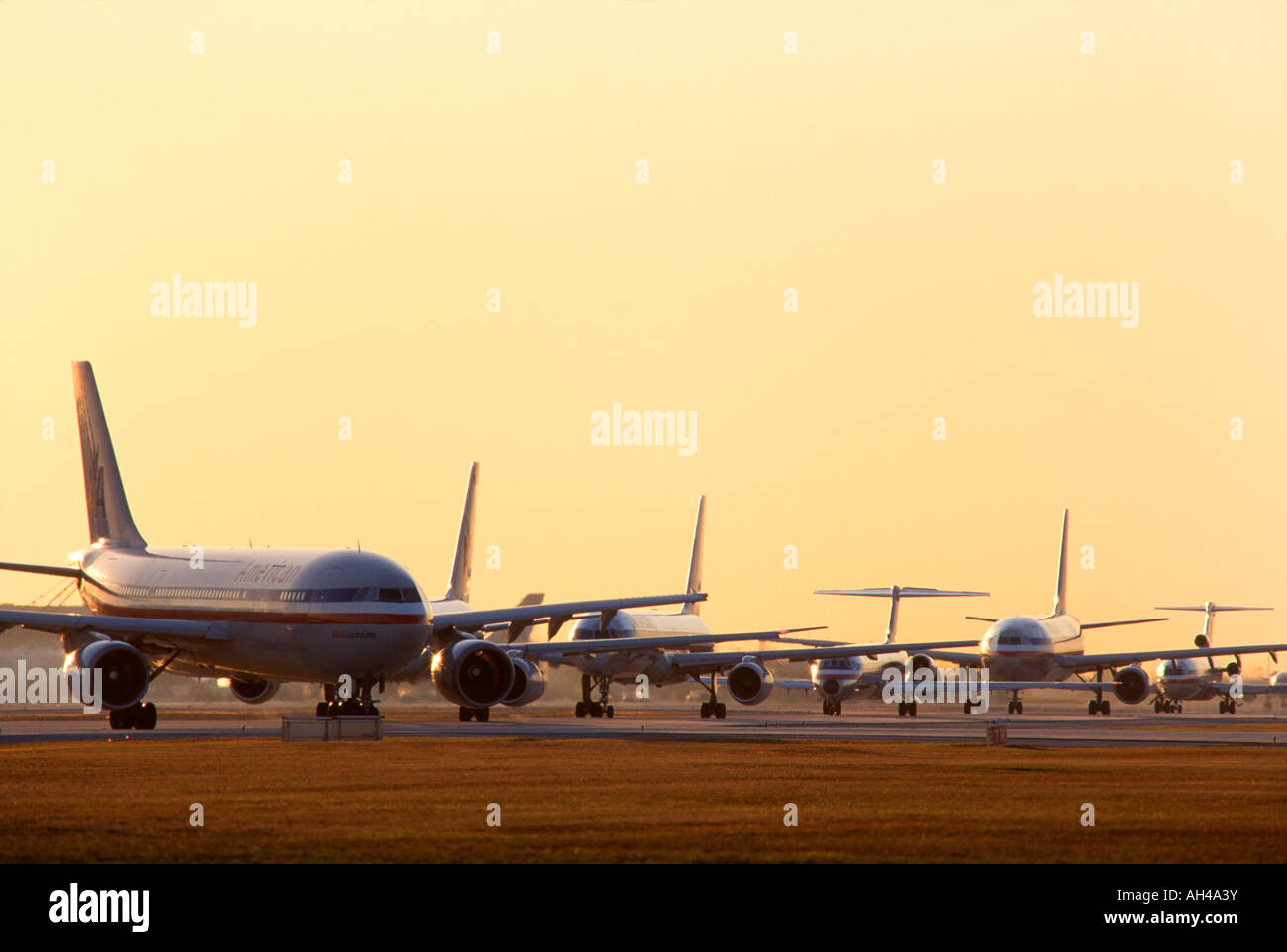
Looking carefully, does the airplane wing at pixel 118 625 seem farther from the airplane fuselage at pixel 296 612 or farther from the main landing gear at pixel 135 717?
the main landing gear at pixel 135 717

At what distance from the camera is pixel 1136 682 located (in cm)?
9169

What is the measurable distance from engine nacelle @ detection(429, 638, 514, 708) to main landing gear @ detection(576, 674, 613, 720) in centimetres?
2078

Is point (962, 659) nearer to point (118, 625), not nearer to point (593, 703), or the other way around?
point (593, 703)

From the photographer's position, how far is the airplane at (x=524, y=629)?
53.0 metres

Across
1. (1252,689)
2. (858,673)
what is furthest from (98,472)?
(1252,689)

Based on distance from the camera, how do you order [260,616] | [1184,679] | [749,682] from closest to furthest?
[260,616]
[749,682]
[1184,679]

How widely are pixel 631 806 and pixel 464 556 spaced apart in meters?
64.0

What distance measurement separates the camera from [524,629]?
220 ft

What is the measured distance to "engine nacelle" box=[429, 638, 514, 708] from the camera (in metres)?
52.5

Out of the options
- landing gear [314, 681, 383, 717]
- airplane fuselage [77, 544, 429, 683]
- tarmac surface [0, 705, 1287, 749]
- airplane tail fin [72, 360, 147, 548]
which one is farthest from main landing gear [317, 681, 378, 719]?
airplane tail fin [72, 360, 147, 548]

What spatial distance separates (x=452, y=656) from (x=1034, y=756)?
19428 millimetres

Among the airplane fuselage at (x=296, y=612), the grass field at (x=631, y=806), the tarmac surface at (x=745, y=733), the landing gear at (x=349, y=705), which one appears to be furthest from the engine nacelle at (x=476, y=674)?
the grass field at (x=631, y=806)

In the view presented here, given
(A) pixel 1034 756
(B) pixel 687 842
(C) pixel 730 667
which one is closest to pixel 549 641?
(C) pixel 730 667
